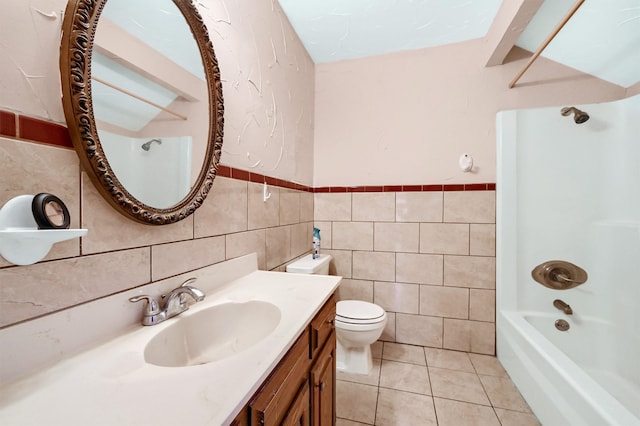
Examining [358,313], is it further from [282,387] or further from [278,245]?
[282,387]

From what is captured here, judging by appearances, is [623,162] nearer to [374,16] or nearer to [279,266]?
[374,16]

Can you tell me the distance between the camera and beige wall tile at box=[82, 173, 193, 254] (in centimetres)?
64

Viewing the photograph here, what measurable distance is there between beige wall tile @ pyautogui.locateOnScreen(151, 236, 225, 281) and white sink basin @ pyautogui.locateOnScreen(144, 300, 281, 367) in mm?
168

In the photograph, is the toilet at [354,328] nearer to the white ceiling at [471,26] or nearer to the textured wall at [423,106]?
the textured wall at [423,106]

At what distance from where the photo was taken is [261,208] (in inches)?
56.2

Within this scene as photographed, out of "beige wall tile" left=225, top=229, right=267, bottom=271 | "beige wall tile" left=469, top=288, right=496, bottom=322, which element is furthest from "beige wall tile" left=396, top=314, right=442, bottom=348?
"beige wall tile" left=225, top=229, right=267, bottom=271

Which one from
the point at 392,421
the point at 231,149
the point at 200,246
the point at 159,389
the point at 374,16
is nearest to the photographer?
the point at 159,389

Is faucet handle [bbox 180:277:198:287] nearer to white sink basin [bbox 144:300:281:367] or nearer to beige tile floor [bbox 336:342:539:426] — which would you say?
white sink basin [bbox 144:300:281:367]

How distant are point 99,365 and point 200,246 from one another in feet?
1.63

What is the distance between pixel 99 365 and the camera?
1.82 ft

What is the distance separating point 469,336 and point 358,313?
100 cm

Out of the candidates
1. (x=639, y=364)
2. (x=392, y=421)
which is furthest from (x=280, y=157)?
(x=639, y=364)

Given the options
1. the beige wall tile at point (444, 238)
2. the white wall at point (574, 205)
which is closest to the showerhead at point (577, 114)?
the white wall at point (574, 205)

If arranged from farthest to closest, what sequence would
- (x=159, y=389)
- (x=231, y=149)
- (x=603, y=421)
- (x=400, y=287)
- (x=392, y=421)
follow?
(x=400, y=287) → (x=392, y=421) → (x=231, y=149) → (x=603, y=421) → (x=159, y=389)
